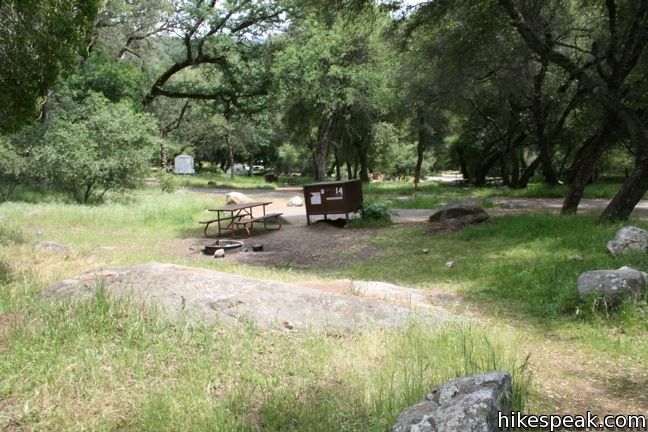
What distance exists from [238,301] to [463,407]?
2.69 metres

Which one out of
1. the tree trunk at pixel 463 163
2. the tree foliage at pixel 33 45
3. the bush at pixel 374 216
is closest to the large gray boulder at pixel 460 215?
the bush at pixel 374 216

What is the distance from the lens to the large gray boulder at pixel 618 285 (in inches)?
216

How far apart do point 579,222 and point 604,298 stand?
6008mm

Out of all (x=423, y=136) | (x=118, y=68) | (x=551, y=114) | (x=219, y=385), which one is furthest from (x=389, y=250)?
(x=423, y=136)

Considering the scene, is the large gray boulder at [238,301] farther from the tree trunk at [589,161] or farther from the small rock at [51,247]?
the tree trunk at [589,161]

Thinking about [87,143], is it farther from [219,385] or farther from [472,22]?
[219,385]

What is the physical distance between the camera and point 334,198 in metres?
15.0

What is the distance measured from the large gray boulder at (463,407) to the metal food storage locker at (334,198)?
39.3 ft

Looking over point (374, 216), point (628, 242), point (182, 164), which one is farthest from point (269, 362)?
point (182, 164)

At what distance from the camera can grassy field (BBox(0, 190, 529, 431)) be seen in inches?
122

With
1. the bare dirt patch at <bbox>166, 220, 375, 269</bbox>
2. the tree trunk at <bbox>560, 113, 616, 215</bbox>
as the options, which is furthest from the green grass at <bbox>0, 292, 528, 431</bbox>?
the tree trunk at <bbox>560, 113, 616, 215</bbox>

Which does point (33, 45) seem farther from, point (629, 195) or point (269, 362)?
point (629, 195)

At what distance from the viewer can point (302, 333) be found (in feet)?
A: 14.6

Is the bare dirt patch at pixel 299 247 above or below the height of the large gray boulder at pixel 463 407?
below
